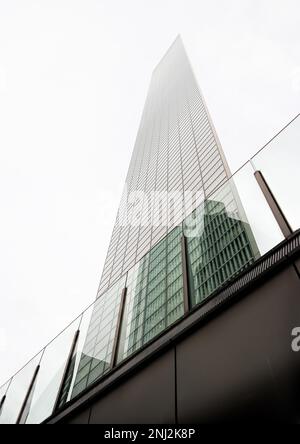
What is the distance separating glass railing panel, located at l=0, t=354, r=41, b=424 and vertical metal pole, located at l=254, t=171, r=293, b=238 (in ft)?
19.3

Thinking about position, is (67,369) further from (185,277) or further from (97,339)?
(185,277)

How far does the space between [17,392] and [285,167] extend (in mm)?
7030

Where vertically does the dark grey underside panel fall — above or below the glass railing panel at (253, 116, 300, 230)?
below

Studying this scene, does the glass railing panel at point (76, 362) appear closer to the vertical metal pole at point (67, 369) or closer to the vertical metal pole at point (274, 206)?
the vertical metal pole at point (67, 369)

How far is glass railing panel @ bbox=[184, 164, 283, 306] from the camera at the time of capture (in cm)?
372

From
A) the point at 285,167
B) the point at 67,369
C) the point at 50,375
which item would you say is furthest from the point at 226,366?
the point at 50,375

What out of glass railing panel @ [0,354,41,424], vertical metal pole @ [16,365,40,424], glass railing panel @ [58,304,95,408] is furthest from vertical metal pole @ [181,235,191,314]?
glass railing panel @ [0,354,41,424]

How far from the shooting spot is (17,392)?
645 centimetres

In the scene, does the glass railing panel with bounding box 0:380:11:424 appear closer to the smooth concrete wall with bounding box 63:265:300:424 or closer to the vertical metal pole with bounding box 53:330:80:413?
the vertical metal pole with bounding box 53:330:80:413

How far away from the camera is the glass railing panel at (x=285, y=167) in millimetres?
3451

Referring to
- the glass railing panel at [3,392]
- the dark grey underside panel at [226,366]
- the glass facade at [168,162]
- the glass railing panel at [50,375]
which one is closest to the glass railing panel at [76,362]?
the glass railing panel at [50,375]

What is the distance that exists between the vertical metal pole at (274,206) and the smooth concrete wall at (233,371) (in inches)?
23.0
